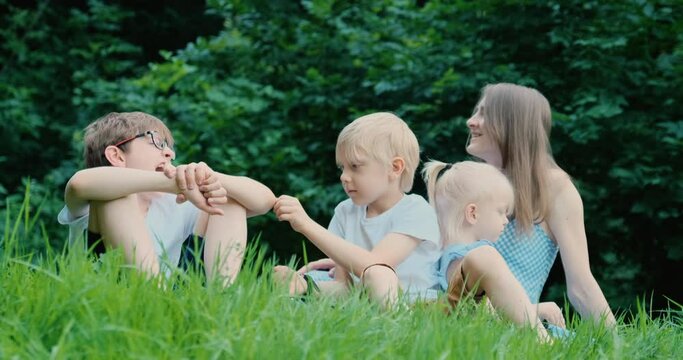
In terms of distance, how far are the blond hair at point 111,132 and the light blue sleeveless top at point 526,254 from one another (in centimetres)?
135

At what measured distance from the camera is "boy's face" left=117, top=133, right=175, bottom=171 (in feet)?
11.4

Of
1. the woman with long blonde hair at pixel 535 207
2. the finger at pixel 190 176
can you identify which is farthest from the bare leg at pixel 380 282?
the woman with long blonde hair at pixel 535 207

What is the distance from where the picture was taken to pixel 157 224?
3.45 metres

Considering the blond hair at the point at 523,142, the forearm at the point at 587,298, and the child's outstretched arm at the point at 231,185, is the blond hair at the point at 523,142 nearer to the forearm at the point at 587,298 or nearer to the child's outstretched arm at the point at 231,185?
the forearm at the point at 587,298

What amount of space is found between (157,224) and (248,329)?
1.34 metres

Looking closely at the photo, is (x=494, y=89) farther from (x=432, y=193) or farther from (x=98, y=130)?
(x=98, y=130)

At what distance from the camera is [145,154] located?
3498 mm

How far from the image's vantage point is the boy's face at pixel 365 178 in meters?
3.45

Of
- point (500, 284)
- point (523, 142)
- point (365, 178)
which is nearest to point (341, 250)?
point (365, 178)

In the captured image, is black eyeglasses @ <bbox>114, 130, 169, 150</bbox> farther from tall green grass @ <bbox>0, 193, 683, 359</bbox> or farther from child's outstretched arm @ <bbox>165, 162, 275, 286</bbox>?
tall green grass @ <bbox>0, 193, 683, 359</bbox>

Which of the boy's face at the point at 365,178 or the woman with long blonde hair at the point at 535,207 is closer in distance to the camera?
the boy's face at the point at 365,178

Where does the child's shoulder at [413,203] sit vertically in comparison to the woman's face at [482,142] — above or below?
below

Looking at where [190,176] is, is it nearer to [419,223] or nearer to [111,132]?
[111,132]

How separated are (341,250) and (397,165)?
1.46 feet
